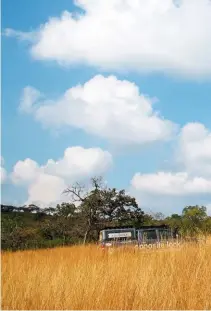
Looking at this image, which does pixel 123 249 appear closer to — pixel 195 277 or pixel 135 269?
pixel 135 269

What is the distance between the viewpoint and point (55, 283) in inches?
229

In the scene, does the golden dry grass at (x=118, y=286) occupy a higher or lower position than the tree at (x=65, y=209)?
lower

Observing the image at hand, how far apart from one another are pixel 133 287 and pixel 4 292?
5.80 ft

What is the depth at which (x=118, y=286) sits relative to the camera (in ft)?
18.7

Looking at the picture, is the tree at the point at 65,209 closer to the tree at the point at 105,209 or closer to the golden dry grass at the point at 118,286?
the tree at the point at 105,209

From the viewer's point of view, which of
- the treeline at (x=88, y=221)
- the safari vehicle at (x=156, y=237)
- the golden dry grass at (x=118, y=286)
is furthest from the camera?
the treeline at (x=88, y=221)

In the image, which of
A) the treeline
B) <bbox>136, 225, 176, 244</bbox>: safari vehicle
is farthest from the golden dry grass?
the treeline

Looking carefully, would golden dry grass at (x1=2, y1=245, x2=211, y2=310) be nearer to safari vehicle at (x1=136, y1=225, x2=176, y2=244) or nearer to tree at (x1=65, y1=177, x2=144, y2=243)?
safari vehicle at (x1=136, y1=225, x2=176, y2=244)

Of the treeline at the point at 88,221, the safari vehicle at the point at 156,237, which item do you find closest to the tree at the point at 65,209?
the treeline at the point at 88,221

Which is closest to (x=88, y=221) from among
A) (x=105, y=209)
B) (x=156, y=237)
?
(x=105, y=209)

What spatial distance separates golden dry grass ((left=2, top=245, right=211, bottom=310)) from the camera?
5184mm

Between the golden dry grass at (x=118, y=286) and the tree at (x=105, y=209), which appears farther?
the tree at (x=105, y=209)

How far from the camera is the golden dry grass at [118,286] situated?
5.18 m

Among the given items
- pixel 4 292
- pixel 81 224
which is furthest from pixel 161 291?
pixel 81 224
